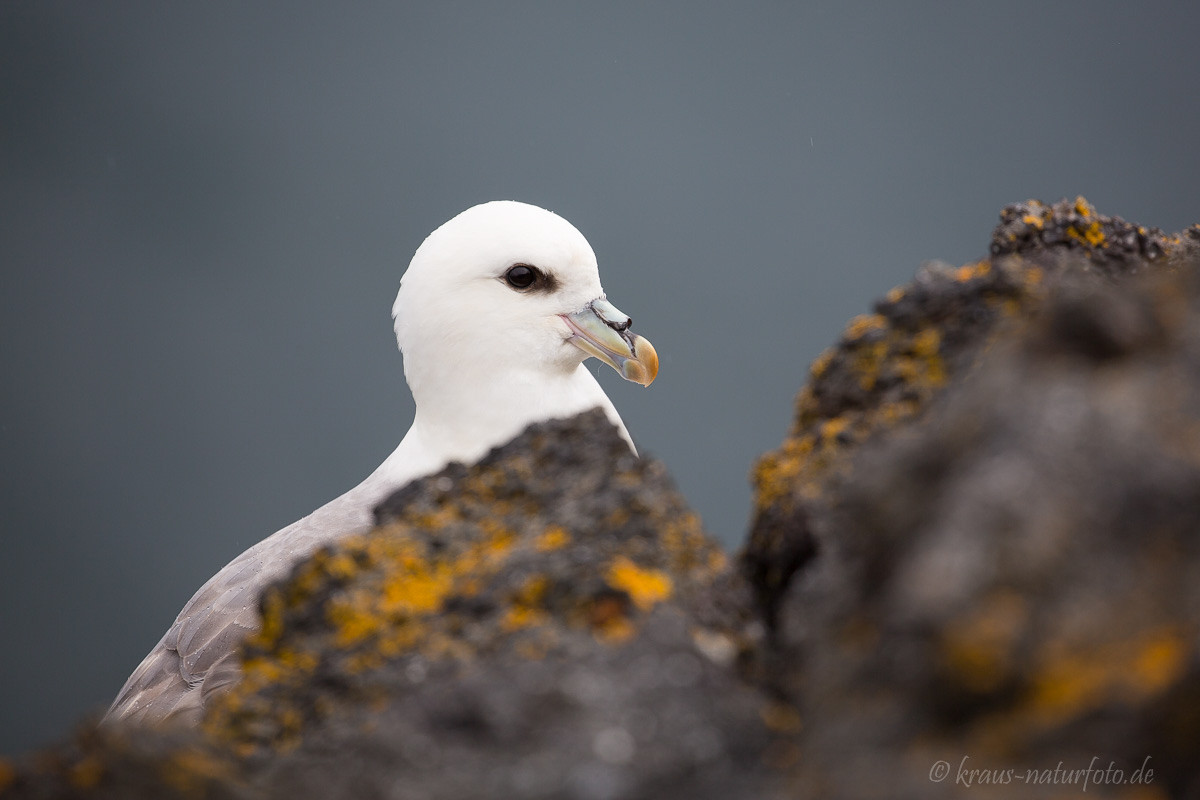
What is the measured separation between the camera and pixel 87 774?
87 centimetres

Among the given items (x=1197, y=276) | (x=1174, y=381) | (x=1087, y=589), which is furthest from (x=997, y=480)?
(x=1197, y=276)

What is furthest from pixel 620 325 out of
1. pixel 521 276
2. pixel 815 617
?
pixel 815 617

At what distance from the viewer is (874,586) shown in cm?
83

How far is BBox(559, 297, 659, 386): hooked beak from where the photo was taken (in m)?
2.88

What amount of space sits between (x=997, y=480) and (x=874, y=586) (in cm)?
15

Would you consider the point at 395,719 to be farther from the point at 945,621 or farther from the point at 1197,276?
the point at 1197,276

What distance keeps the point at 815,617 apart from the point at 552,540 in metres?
0.29

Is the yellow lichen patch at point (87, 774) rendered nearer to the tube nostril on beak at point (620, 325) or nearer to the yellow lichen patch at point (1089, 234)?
the yellow lichen patch at point (1089, 234)

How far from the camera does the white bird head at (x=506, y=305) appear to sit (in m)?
2.77

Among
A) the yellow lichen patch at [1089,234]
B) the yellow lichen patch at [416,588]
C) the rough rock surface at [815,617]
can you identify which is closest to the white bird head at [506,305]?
the yellow lichen patch at [1089,234]

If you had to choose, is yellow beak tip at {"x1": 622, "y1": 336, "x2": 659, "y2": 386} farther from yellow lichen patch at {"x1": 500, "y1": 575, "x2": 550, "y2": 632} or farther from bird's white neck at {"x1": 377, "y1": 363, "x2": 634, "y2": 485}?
yellow lichen patch at {"x1": 500, "y1": 575, "x2": 550, "y2": 632}

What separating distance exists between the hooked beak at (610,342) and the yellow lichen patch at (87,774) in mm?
2109

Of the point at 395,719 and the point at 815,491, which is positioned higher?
the point at 815,491

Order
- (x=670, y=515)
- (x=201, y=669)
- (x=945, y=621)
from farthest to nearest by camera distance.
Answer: (x=201, y=669)
(x=670, y=515)
(x=945, y=621)
